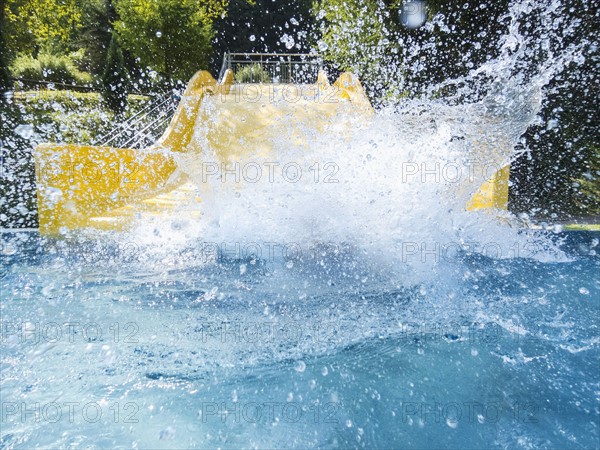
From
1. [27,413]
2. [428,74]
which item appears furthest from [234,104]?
[27,413]

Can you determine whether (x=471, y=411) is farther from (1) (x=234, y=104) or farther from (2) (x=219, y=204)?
(1) (x=234, y=104)

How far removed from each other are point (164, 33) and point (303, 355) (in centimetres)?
1255

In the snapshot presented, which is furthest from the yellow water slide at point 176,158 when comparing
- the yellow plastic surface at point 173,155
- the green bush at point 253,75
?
the green bush at point 253,75

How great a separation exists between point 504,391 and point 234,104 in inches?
224

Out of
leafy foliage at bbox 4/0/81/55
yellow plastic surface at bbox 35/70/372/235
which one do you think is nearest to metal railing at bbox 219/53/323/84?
leafy foliage at bbox 4/0/81/55

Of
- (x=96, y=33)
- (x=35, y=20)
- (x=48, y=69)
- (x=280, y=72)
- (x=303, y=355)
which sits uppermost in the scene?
(x=96, y=33)

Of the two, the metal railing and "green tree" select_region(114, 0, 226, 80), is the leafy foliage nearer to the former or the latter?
"green tree" select_region(114, 0, 226, 80)

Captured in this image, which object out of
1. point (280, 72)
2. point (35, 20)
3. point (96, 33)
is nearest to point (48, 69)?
point (35, 20)

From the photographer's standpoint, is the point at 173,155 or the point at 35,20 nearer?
the point at 173,155

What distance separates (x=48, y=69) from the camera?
1606 cm

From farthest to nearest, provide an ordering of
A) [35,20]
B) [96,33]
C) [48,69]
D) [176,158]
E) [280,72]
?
[96,33]
[48,69]
[280,72]
[35,20]
[176,158]

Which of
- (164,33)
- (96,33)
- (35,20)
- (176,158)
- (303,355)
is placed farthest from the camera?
(96,33)

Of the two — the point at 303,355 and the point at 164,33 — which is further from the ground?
the point at 164,33

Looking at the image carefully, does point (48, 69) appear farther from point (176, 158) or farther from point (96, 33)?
point (176, 158)
